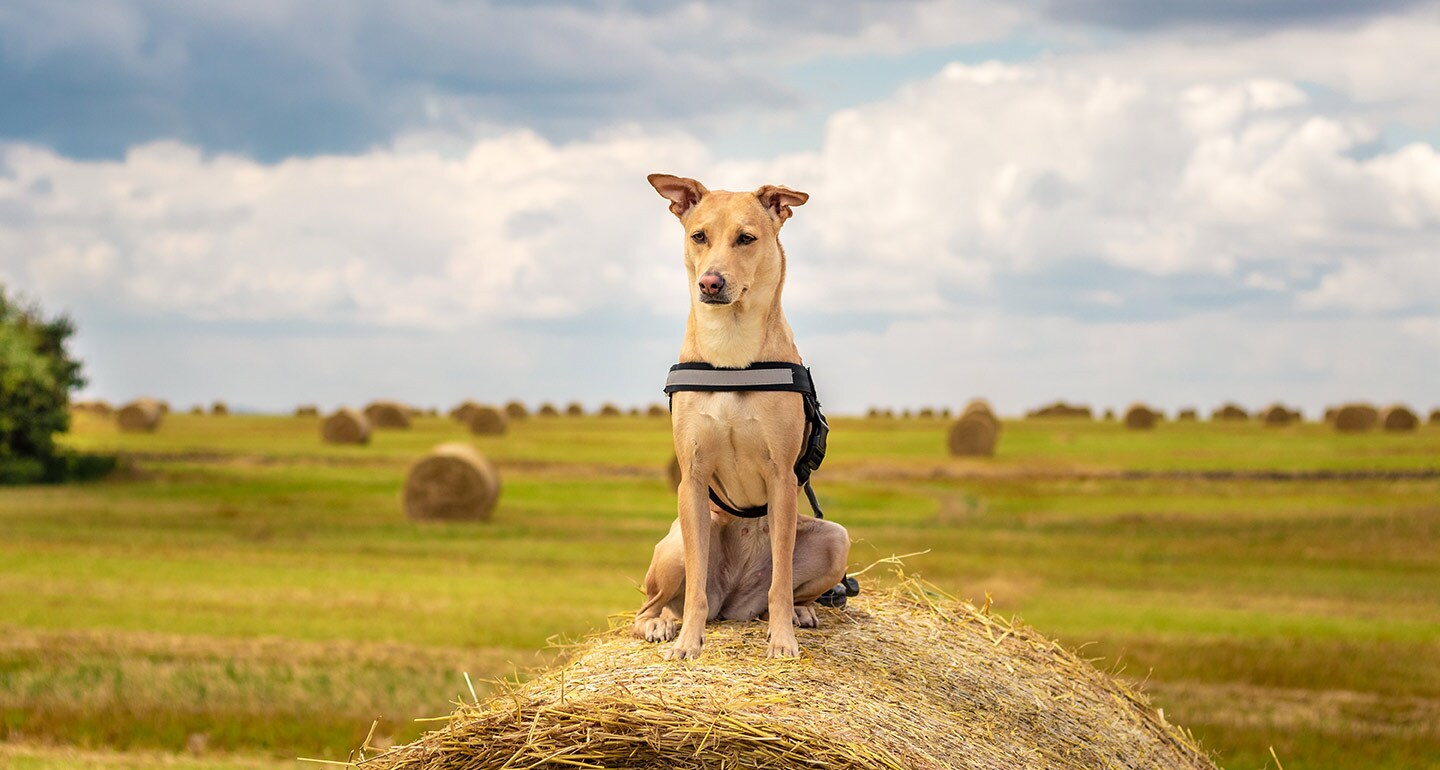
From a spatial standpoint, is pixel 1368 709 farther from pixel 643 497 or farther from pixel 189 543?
pixel 643 497

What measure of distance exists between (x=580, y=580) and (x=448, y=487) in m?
8.92

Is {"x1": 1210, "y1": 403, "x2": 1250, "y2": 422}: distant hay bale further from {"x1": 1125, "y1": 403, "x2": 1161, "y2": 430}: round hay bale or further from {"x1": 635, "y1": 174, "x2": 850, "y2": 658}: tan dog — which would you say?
{"x1": 635, "y1": 174, "x2": 850, "y2": 658}: tan dog

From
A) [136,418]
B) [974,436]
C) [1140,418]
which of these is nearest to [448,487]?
[974,436]

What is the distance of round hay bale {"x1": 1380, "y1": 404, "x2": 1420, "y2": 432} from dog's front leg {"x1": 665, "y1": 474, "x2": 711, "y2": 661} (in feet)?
168

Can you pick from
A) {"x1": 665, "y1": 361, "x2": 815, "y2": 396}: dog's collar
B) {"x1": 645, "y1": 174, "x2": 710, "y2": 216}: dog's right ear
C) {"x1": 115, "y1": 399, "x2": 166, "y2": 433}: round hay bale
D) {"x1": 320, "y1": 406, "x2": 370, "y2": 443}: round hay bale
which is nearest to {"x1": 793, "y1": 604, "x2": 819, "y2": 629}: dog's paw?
{"x1": 665, "y1": 361, "x2": 815, "y2": 396}: dog's collar

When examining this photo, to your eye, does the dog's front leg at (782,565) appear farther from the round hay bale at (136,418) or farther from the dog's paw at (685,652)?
the round hay bale at (136,418)

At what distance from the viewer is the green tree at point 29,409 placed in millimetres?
35125

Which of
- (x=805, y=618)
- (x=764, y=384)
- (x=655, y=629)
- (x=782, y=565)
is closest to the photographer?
(x=764, y=384)

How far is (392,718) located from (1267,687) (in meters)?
8.70

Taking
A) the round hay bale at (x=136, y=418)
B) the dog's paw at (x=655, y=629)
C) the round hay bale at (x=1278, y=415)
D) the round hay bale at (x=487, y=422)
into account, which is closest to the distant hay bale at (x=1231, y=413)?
the round hay bale at (x=1278, y=415)

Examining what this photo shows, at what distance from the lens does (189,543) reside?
23.2 metres

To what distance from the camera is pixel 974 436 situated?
4222 centimetres

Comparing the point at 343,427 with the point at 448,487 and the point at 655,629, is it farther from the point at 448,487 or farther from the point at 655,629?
the point at 655,629

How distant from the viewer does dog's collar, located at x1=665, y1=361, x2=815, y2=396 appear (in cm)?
491
